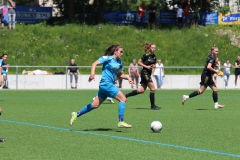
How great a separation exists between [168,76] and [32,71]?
24.8 feet

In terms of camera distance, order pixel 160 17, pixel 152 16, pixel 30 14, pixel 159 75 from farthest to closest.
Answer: pixel 160 17 → pixel 30 14 → pixel 152 16 → pixel 159 75

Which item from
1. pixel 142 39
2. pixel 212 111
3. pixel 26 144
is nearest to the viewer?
pixel 26 144

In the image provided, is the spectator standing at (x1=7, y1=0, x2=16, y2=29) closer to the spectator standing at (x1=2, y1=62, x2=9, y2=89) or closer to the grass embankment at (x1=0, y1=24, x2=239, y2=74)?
the grass embankment at (x1=0, y1=24, x2=239, y2=74)

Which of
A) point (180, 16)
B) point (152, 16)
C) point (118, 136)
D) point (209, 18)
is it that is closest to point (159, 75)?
point (152, 16)

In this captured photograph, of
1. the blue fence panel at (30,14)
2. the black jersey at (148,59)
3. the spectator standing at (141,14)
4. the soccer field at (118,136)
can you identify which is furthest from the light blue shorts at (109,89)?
the blue fence panel at (30,14)

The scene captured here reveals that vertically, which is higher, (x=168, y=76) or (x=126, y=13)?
(x=126, y=13)

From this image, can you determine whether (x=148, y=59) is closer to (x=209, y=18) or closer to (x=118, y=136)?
(x=118, y=136)

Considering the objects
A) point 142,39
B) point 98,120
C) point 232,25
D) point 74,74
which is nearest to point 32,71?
point 74,74

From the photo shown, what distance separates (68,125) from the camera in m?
15.2

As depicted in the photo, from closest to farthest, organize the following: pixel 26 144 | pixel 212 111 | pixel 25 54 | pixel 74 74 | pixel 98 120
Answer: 1. pixel 26 144
2. pixel 98 120
3. pixel 212 111
4. pixel 74 74
5. pixel 25 54

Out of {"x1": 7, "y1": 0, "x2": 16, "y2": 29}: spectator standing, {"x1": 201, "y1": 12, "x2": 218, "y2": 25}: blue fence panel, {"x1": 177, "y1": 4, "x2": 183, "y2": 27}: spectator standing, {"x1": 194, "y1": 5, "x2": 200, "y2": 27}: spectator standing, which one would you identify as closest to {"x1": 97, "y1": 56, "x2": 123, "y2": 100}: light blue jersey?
{"x1": 7, "y1": 0, "x2": 16, "y2": 29}: spectator standing

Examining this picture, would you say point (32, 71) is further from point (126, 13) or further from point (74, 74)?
point (126, 13)

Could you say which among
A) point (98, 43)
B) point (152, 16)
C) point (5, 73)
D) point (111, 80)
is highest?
point (152, 16)

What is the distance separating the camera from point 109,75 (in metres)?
14.2
